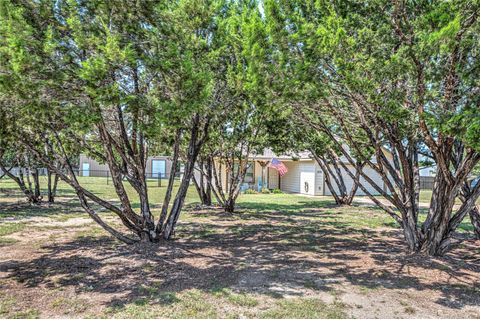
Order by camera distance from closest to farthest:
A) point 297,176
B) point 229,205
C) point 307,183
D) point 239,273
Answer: point 239,273 < point 229,205 < point 307,183 < point 297,176

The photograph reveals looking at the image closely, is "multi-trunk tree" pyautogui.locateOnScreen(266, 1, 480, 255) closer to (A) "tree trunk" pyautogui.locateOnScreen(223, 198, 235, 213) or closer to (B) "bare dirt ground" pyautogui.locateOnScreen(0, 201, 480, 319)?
(B) "bare dirt ground" pyautogui.locateOnScreen(0, 201, 480, 319)

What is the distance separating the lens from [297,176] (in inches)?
928

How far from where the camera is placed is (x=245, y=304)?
3.96 metres

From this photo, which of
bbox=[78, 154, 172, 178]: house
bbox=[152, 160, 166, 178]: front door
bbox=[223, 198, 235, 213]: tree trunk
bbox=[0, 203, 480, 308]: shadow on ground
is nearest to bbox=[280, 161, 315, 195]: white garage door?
bbox=[223, 198, 235, 213]: tree trunk

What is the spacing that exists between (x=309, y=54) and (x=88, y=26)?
9.83ft

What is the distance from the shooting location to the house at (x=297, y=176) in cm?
2177

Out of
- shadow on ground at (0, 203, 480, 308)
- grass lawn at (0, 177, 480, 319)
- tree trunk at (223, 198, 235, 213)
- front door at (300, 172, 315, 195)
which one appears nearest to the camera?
grass lawn at (0, 177, 480, 319)

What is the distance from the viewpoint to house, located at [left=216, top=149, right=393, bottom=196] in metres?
21.8

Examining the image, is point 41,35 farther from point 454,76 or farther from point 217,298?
point 454,76

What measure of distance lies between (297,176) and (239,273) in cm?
1884

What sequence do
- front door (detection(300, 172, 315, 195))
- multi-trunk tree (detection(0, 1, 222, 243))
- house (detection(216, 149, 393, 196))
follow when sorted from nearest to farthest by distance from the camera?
multi-trunk tree (detection(0, 1, 222, 243)), house (detection(216, 149, 393, 196)), front door (detection(300, 172, 315, 195))

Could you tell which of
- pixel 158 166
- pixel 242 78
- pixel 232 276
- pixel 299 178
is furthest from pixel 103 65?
pixel 158 166

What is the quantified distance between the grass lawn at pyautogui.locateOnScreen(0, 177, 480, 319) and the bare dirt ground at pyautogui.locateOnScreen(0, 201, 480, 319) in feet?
0.05

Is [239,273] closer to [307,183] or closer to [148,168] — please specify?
[307,183]
